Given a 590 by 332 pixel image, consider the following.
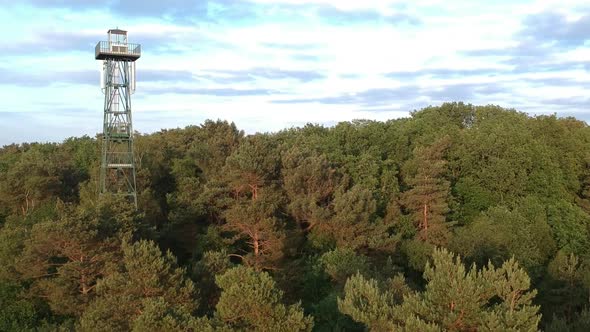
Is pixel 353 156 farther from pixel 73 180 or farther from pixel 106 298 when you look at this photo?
pixel 106 298

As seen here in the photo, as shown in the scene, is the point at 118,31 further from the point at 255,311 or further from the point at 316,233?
the point at 255,311

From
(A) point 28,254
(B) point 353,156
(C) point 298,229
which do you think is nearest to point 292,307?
(A) point 28,254

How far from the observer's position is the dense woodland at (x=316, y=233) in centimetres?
1636

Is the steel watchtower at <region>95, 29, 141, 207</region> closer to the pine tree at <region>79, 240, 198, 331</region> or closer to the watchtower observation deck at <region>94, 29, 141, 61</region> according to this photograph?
the watchtower observation deck at <region>94, 29, 141, 61</region>

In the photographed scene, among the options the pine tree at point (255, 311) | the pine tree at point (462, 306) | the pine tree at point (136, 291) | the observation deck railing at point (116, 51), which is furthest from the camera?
the observation deck railing at point (116, 51)

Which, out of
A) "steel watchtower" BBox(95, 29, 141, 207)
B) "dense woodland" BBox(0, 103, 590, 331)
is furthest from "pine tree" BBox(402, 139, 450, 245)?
"steel watchtower" BBox(95, 29, 141, 207)

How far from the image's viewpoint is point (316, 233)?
32.1m

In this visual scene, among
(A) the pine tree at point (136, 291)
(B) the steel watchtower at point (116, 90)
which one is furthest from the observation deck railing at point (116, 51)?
(A) the pine tree at point (136, 291)

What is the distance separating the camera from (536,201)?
1563 inches

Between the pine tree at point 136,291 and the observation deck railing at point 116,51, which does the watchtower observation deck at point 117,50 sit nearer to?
the observation deck railing at point 116,51

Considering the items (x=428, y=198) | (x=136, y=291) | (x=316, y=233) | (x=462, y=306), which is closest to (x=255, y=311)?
(x=136, y=291)

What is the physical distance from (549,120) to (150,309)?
4029 centimetres

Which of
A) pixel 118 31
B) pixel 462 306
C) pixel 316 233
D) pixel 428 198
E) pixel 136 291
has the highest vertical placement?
pixel 118 31

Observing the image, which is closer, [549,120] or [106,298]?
[106,298]
